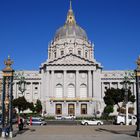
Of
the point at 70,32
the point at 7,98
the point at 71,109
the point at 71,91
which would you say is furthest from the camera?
the point at 70,32

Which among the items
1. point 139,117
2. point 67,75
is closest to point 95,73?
point 67,75

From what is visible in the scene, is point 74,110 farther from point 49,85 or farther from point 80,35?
point 80,35

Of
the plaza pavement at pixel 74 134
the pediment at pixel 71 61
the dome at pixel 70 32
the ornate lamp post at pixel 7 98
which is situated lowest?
the plaza pavement at pixel 74 134

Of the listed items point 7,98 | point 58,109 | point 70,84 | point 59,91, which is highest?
point 70,84

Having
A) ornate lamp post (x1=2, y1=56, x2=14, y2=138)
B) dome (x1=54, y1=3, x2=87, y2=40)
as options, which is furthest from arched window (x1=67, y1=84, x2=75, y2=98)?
ornate lamp post (x1=2, y1=56, x2=14, y2=138)

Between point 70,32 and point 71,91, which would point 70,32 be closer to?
point 70,32

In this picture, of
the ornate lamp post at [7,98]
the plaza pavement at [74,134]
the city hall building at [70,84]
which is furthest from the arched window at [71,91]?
the ornate lamp post at [7,98]

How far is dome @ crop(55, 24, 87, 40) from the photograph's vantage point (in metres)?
135

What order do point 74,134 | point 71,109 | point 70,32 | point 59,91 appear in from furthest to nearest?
point 70,32
point 59,91
point 71,109
point 74,134

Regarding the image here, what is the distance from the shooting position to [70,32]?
135 m

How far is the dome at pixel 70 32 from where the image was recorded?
441ft

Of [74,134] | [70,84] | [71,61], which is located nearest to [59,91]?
[70,84]

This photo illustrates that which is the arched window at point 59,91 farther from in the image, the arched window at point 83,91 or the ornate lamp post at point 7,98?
the ornate lamp post at point 7,98

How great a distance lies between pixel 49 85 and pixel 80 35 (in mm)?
31164
